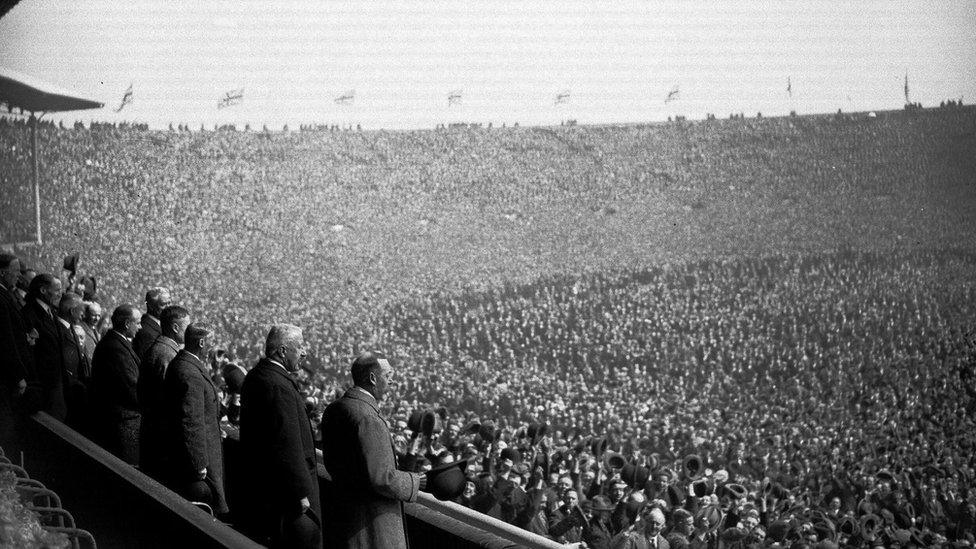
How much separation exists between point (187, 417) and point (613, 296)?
1506 centimetres

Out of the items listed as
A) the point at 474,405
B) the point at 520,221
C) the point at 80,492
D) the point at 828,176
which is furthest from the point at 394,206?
the point at 80,492

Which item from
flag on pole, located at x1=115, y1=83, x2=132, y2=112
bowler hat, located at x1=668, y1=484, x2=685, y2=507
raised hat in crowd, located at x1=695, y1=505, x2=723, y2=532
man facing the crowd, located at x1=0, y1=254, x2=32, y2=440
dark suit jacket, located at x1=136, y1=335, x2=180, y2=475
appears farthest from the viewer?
flag on pole, located at x1=115, y1=83, x2=132, y2=112

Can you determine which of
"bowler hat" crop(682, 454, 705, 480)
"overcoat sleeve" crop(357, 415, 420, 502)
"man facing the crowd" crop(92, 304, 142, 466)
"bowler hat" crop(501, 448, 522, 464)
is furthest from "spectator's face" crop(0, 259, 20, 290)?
"bowler hat" crop(682, 454, 705, 480)

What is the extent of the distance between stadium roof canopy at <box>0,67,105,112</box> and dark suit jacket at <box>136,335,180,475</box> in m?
11.4

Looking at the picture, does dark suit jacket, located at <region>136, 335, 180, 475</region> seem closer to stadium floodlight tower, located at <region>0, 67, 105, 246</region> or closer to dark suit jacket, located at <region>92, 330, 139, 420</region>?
dark suit jacket, located at <region>92, 330, 139, 420</region>

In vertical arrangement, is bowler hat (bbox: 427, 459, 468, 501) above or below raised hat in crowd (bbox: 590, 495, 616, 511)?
above

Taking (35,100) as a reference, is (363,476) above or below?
below

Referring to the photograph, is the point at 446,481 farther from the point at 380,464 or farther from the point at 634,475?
the point at 634,475

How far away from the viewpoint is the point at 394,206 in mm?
23281

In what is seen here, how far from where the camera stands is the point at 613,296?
19.4m

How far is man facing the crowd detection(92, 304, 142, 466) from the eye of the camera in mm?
5660

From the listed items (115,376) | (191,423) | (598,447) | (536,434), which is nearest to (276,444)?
(191,423)

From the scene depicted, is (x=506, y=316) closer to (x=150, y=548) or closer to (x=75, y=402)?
(x=75, y=402)

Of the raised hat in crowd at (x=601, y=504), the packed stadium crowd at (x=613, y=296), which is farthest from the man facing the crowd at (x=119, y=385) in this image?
the raised hat in crowd at (x=601, y=504)
